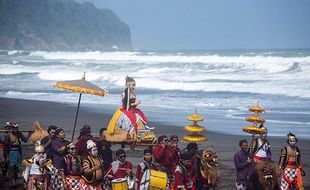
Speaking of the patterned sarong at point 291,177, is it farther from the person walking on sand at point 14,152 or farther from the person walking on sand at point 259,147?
the person walking on sand at point 14,152

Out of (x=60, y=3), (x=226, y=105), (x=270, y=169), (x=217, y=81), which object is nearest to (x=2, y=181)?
(x=270, y=169)

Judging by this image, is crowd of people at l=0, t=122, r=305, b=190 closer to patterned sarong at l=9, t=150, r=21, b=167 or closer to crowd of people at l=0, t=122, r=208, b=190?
crowd of people at l=0, t=122, r=208, b=190

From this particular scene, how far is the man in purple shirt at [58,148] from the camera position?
10.9 metres

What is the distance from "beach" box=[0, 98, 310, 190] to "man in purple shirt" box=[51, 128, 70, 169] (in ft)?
9.28

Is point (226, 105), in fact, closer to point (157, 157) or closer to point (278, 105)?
point (278, 105)

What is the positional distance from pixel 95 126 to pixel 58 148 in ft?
37.0

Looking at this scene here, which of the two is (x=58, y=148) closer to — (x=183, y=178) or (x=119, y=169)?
(x=119, y=169)

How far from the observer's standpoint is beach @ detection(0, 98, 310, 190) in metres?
16.0

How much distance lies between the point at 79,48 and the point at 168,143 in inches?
6657

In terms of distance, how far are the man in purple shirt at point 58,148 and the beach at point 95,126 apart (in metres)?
2.83

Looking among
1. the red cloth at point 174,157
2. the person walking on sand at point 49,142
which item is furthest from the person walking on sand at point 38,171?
the red cloth at point 174,157

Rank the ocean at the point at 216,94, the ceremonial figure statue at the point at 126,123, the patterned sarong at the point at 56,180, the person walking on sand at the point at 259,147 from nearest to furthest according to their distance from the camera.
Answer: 1. the patterned sarong at the point at 56,180
2. the person walking on sand at the point at 259,147
3. the ceremonial figure statue at the point at 126,123
4. the ocean at the point at 216,94

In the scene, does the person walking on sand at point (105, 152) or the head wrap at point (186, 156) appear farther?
the person walking on sand at point (105, 152)

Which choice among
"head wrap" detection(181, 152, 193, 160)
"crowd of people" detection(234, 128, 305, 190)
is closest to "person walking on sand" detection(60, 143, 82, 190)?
"head wrap" detection(181, 152, 193, 160)
